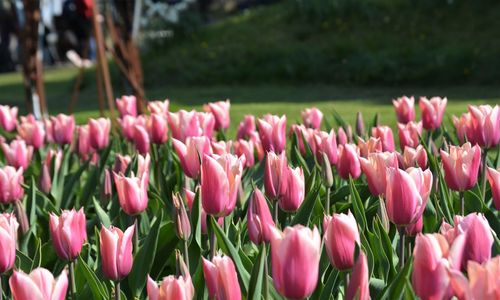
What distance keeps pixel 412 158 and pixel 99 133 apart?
1.49 metres

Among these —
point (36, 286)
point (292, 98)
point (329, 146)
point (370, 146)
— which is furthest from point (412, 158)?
point (292, 98)

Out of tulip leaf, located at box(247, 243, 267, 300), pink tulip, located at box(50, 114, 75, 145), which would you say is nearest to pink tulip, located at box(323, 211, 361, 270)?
tulip leaf, located at box(247, 243, 267, 300)

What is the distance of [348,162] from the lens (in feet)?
8.50

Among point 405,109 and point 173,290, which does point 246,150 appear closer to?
point 405,109

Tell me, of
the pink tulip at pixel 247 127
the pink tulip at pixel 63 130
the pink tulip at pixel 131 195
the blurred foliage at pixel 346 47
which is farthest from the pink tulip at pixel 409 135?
the blurred foliage at pixel 346 47

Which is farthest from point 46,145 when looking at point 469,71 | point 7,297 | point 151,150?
point 469,71

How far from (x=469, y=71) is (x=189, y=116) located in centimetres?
760

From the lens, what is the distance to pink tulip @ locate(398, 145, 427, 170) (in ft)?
8.32

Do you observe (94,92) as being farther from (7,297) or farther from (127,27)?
(7,297)

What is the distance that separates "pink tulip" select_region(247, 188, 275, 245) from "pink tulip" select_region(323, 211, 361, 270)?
157 mm

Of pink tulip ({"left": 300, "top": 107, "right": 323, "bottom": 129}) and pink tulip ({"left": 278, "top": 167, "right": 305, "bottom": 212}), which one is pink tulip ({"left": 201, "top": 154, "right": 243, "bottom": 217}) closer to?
pink tulip ({"left": 278, "top": 167, "right": 305, "bottom": 212})

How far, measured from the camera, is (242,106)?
28.6 ft

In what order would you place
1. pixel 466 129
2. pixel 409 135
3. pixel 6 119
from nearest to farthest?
pixel 466 129 < pixel 409 135 < pixel 6 119

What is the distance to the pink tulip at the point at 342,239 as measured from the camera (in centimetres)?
157
